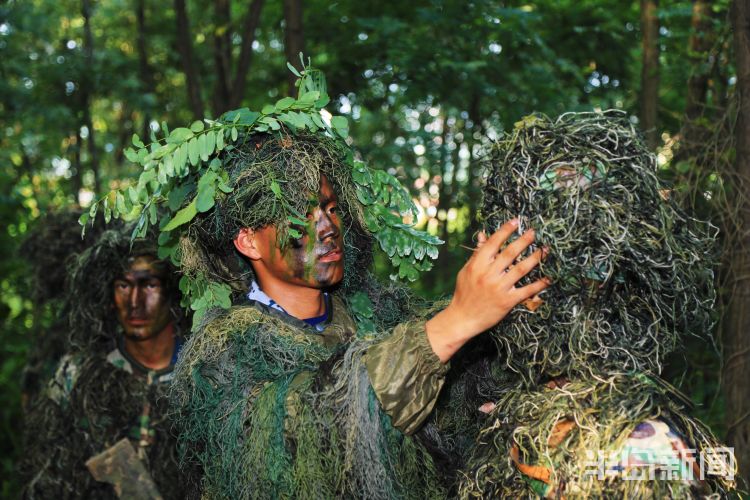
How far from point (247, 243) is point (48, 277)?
390 centimetres

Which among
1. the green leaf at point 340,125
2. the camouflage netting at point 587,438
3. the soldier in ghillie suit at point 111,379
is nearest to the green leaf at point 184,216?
the green leaf at point 340,125

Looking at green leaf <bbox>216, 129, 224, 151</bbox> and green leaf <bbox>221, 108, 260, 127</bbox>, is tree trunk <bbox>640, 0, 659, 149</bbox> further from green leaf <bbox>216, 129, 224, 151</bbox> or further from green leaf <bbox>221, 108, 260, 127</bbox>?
green leaf <bbox>216, 129, 224, 151</bbox>

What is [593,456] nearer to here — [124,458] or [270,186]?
[270,186]

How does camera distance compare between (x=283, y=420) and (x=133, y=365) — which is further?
(x=133, y=365)

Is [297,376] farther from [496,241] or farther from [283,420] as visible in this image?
[496,241]

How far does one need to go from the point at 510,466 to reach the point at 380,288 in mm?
1214

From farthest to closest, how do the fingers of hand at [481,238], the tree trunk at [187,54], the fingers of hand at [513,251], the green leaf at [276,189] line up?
1. the tree trunk at [187,54]
2. the green leaf at [276,189]
3. the fingers of hand at [481,238]
4. the fingers of hand at [513,251]

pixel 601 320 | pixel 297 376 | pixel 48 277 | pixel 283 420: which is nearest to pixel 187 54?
pixel 48 277

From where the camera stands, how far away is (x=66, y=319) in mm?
5602

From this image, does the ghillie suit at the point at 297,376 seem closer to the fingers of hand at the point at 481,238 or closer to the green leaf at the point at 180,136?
the green leaf at the point at 180,136

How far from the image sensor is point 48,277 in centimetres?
621

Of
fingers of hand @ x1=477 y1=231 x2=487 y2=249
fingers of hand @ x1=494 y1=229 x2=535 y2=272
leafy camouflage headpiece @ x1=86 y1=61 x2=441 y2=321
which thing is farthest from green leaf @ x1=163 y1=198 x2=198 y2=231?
fingers of hand @ x1=494 y1=229 x2=535 y2=272

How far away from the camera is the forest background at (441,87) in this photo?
419cm

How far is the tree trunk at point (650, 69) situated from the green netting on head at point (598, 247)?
351 centimetres
